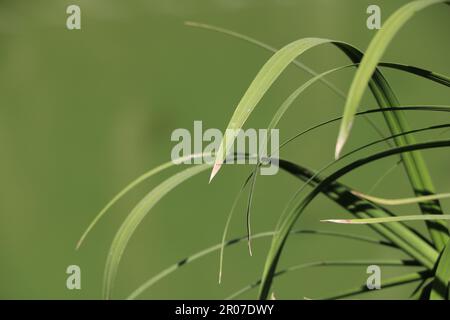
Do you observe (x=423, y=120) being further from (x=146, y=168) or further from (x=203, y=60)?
(x=146, y=168)

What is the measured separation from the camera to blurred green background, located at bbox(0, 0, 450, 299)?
142 centimetres

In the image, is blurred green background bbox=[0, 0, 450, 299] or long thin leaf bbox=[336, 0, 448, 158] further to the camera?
blurred green background bbox=[0, 0, 450, 299]

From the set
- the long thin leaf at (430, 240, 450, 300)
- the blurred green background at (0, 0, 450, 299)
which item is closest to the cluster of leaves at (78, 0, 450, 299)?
the long thin leaf at (430, 240, 450, 300)

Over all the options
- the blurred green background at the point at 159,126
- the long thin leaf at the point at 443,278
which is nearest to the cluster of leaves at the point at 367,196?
the long thin leaf at the point at 443,278

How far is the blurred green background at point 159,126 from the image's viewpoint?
142 cm

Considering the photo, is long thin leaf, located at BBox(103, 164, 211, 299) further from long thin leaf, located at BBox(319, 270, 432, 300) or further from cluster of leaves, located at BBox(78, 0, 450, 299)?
long thin leaf, located at BBox(319, 270, 432, 300)

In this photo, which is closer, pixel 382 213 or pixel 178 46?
pixel 382 213

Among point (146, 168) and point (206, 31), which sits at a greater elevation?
point (206, 31)

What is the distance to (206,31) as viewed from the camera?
1.42 meters

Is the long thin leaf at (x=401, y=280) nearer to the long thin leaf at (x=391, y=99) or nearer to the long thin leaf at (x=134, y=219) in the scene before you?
the long thin leaf at (x=391, y=99)

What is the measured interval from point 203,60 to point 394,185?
1.81 feet

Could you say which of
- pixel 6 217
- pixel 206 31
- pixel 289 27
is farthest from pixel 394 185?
pixel 6 217

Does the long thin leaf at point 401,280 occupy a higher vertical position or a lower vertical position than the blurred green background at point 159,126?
lower

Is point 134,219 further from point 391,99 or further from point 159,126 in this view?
point 159,126
